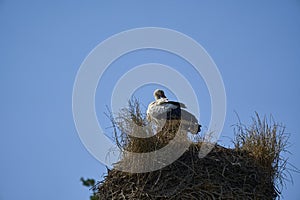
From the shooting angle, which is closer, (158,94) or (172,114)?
(172,114)

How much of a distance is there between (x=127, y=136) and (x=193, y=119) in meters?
1.60

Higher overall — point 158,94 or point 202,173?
point 158,94

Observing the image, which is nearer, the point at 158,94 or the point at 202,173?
the point at 202,173

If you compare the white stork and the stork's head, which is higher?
the stork's head

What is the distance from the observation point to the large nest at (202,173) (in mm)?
9109

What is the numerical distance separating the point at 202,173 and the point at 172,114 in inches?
67.6

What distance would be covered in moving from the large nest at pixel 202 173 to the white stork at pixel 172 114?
0.60 meters

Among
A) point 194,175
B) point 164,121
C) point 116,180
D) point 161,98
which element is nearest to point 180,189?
point 194,175

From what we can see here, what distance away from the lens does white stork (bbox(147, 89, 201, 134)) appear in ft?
34.9

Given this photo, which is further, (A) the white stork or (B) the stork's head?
(B) the stork's head

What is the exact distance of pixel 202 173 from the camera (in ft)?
30.5

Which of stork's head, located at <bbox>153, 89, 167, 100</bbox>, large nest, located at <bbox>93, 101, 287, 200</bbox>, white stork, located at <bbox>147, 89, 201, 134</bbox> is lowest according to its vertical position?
large nest, located at <bbox>93, 101, 287, 200</bbox>

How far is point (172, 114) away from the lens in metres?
10.8

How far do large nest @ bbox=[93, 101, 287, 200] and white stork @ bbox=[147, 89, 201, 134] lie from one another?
0.60 meters
